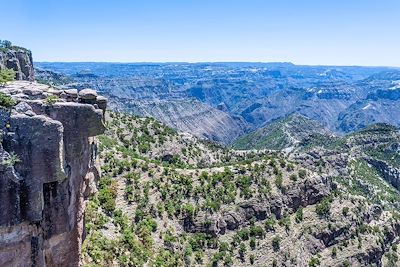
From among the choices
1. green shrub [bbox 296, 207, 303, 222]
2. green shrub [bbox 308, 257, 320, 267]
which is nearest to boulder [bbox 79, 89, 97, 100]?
green shrub [bbox 308, 257, 320, 267]

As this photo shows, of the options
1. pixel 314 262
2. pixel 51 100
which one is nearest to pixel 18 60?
pixel 314 262

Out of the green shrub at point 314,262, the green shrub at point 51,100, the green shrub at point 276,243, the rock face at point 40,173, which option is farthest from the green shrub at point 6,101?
the green shrub at point 314,262

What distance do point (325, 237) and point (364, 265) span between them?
712 centimetres

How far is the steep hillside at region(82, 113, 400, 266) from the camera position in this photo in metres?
59.6

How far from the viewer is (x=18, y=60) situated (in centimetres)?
10850

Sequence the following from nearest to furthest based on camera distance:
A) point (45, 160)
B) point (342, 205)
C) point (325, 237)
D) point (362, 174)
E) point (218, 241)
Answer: point (45, 160)
point (218, 241)
point (325, 237)
point (342, 205)
point (362, 174)

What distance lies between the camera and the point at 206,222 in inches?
2672

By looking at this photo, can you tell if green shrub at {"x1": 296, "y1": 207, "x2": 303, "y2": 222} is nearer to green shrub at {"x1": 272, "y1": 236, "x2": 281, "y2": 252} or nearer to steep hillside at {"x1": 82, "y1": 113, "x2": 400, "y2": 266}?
steep hillside at {"x1": 82, "y1": 113, "x2": 400, "y2": 266}

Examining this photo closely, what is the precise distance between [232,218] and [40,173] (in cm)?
4661

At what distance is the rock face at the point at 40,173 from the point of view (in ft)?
86.9

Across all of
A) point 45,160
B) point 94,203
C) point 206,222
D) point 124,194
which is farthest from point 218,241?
point 45,160

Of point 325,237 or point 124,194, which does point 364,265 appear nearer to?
point 325,237

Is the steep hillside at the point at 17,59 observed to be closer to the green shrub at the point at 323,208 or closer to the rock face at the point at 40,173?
the green shrub at the point at 323,208

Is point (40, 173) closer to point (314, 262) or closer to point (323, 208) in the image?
point (314, 262)
